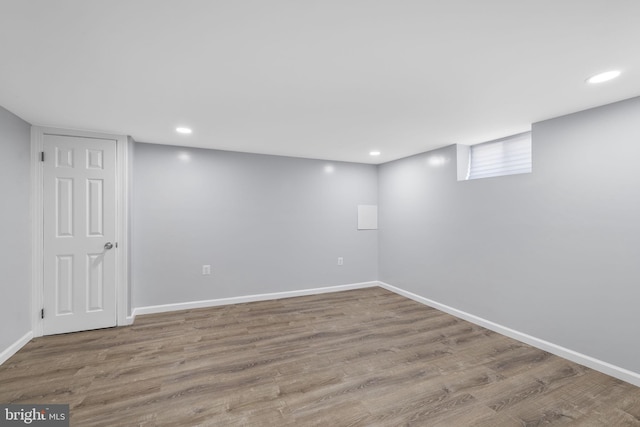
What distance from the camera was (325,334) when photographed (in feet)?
10.0

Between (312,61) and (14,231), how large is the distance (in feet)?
10.4

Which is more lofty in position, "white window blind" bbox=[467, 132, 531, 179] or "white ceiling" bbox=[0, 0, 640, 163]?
"white ceiling" bbox=[0, 0, 640, 163]

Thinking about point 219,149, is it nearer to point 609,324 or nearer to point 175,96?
point 175,96

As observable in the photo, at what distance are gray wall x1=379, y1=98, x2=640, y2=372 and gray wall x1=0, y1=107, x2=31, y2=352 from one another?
15.6 feet

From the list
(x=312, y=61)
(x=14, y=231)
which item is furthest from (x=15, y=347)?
(x=312, y=61)

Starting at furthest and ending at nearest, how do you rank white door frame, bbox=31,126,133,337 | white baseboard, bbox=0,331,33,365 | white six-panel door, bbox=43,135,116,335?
white six-panel door, bbox=43,135,116,335 → white door frame, bbox=31,126,133,337 → white baseboard, bbox=0,331,33,365

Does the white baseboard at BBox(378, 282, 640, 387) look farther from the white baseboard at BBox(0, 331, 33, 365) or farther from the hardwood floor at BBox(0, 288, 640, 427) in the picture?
the white baseboard at BBox(0, 331, 33, 365)

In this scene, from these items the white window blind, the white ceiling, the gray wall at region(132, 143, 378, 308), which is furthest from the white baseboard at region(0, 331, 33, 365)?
the white window blind

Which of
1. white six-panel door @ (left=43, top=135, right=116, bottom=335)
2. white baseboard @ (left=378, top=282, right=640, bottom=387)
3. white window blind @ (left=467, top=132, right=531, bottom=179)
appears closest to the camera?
white baseboard @ (left=378, top=282, right=640, bottom=387)

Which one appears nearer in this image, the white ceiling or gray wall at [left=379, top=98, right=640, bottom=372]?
the white ceiling

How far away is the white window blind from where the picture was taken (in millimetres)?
3109

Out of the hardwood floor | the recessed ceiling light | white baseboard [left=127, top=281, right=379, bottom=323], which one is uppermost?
the recessed ceiling light

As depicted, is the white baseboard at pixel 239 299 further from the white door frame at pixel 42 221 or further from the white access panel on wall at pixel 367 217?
the white access panel on wall at pixel 367 217

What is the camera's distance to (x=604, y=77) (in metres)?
1.86
